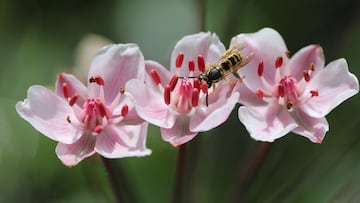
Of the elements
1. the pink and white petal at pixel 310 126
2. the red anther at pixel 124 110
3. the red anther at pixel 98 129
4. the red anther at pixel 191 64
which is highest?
the red anther at pixel 191 64

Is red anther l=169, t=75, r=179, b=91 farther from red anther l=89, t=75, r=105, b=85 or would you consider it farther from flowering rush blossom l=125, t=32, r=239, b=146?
red anther l=89, t=75, r=105, b=85

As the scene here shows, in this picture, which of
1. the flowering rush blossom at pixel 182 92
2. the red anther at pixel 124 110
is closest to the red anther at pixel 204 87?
the flowering rush blossom at pixel 182 92

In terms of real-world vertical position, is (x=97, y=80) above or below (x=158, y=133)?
above

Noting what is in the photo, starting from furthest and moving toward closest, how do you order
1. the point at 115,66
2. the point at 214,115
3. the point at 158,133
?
the point at 158,133 < the point at 115,66 < the point at 214,115

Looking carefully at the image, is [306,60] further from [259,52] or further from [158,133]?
[158,133]

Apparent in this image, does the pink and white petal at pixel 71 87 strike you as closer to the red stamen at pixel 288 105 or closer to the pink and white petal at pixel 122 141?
the pink and white petal at pixel 122 141

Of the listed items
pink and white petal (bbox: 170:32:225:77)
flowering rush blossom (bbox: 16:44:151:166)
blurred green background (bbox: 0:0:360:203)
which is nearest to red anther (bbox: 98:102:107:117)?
flowering rush blossom (bbox: 16:44:151:166)

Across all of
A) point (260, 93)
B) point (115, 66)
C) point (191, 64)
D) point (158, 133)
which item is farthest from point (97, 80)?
point (158, 133)
